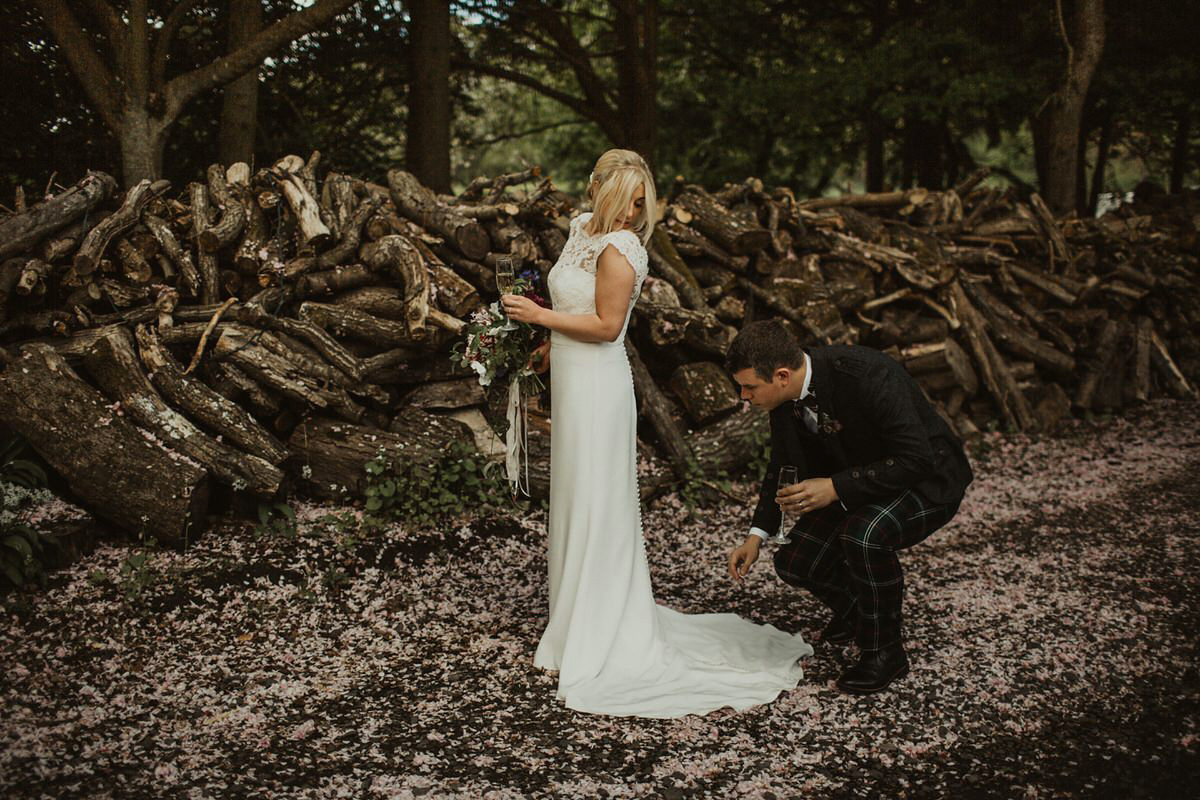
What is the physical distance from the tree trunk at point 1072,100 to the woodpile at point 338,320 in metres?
3.73

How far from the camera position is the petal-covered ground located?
354 cm

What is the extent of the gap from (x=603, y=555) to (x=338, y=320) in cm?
287

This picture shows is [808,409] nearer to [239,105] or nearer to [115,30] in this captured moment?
[115,30]

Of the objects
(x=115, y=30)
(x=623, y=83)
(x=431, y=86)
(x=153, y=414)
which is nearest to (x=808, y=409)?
(x=153, y=414)

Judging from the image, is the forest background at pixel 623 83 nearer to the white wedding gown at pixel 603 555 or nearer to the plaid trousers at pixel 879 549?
the white wedding gown at pixel 603 555

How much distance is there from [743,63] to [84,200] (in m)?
11.1

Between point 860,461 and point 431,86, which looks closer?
point 860,461

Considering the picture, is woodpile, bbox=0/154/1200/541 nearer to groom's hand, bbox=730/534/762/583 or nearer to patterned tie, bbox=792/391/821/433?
groom's hand, bbox=730/534/762/583

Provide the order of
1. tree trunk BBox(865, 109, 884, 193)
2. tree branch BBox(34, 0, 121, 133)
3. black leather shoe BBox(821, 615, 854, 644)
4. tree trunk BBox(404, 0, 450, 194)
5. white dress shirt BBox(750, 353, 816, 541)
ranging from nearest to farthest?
white dress shirt BBox(750, 353, 816, 541)
black leather shoe BBox(821, 615, 854, 644)
tree branch BBox(34, 0, 121, 133)
tree trunk BBox(404, 0, 450, 194)
tree trunk BBox(865, 109, 884, 193)

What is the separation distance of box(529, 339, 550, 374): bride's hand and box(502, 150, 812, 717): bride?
0.23 meters

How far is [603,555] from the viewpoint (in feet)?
14.6

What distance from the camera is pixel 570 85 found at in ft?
58.1

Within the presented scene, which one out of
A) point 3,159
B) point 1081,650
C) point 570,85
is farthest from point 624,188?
point 570,85

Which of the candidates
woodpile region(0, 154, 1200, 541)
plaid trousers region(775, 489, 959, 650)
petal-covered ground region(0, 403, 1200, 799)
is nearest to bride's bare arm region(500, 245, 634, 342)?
plaid trousers region(775, 489, 959, 650)
